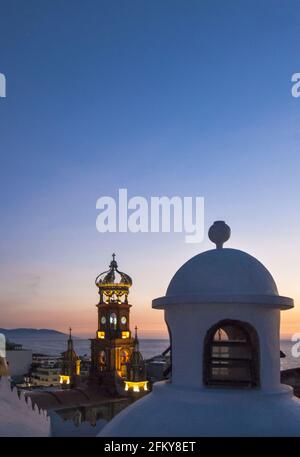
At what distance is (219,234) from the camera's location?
8.07 m

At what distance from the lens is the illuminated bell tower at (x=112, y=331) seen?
4278 cm

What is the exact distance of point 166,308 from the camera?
7520 mm

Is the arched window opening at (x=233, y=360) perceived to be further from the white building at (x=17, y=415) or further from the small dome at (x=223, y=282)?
the white building at (x=17, y=415)

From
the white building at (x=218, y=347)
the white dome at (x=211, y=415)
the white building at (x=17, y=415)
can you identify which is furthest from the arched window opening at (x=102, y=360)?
the white dome at (x=211, y=415)

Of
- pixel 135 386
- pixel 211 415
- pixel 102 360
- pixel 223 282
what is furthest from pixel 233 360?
pixel 102 360

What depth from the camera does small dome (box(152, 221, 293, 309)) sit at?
273 inches

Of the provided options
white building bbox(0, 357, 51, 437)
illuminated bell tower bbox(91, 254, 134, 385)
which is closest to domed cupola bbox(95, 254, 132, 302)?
illuminated bell tower bbox(91, 254, 134, 385)

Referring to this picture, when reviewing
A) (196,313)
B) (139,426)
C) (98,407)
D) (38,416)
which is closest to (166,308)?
(196,313)

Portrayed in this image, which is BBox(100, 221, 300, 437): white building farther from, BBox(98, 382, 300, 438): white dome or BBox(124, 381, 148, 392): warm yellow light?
BBox(124, 381, 148, 392): warm yellow light

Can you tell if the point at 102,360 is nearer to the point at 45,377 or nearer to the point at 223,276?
the point at 223,276

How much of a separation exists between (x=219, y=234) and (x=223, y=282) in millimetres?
1273

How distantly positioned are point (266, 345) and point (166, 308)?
1.69m
